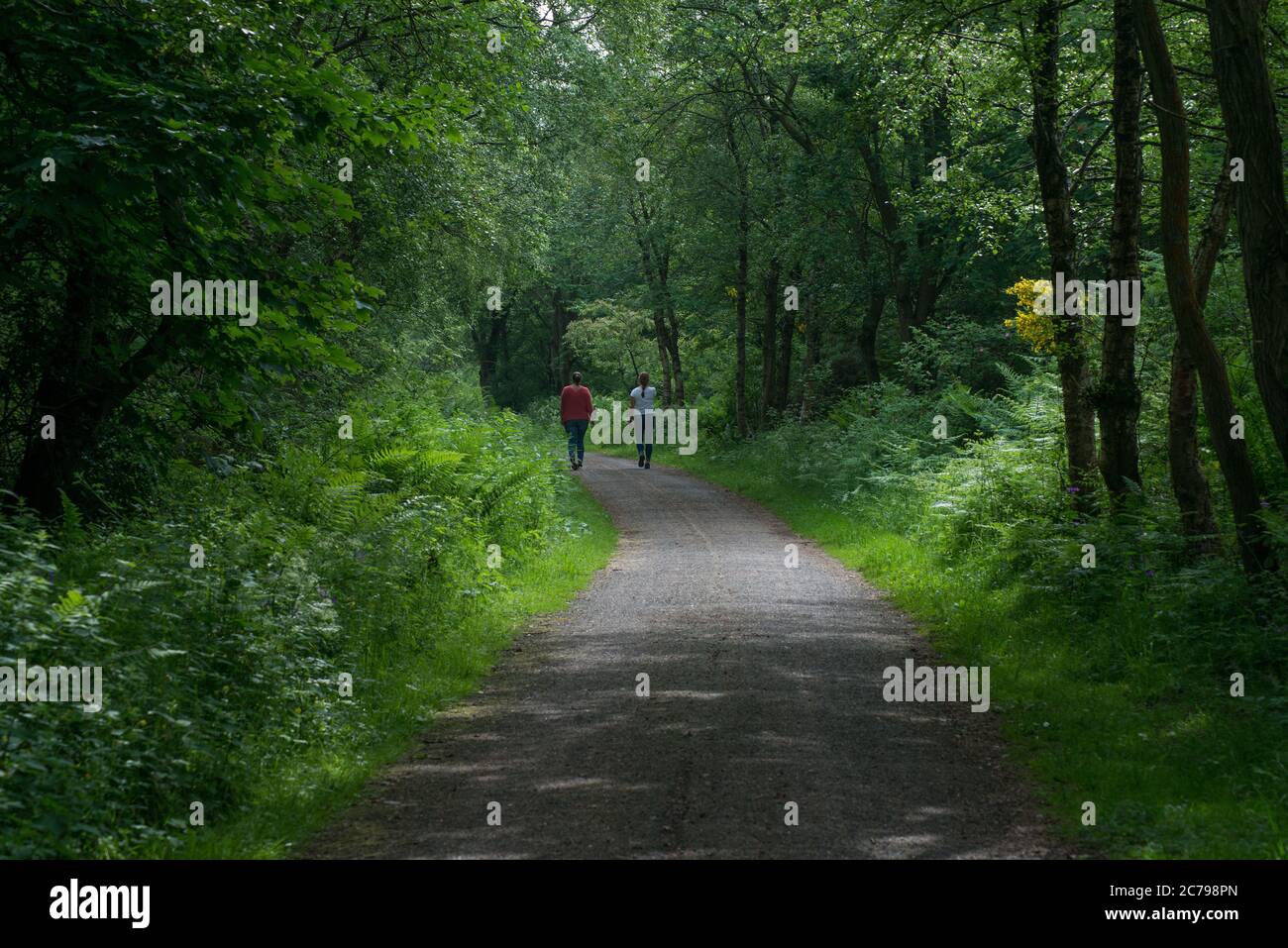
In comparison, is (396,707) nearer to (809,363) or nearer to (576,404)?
(576,404)

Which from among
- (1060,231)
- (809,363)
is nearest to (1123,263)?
(1060,231)

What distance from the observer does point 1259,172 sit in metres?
8.28

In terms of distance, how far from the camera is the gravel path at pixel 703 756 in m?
5.71

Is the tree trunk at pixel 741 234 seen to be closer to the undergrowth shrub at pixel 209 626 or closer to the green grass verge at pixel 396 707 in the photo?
the green grass verge at pixel 396 707

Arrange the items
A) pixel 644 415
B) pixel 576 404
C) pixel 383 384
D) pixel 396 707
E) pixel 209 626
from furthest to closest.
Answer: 1. pixel 644 415
2. pixel 576 404
3. pixel 383 384
4. pixel 396 707
5. pixel 209 626

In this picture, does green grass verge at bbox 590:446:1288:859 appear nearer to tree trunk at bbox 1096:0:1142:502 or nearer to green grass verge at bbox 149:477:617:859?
tree trunk at bbox 1096:0:1142:502

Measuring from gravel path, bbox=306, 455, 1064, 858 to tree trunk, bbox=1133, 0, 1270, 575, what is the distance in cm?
286

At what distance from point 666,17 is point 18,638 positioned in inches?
861

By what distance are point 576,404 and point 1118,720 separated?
63.3ft

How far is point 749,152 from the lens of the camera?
3041 cm

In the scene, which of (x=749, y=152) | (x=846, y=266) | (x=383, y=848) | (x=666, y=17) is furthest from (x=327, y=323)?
(x=749, y=152)

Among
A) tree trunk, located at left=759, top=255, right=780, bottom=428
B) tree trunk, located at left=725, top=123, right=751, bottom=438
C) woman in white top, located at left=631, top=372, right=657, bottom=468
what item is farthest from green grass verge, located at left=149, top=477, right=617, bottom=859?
tree trunk, located at left=759, top=255, right=780, bottom=428

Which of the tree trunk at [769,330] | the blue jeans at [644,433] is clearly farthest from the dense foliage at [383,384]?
the tree trunk at [769,330]

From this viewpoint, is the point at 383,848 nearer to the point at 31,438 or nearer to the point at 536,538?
the point at 31,438
